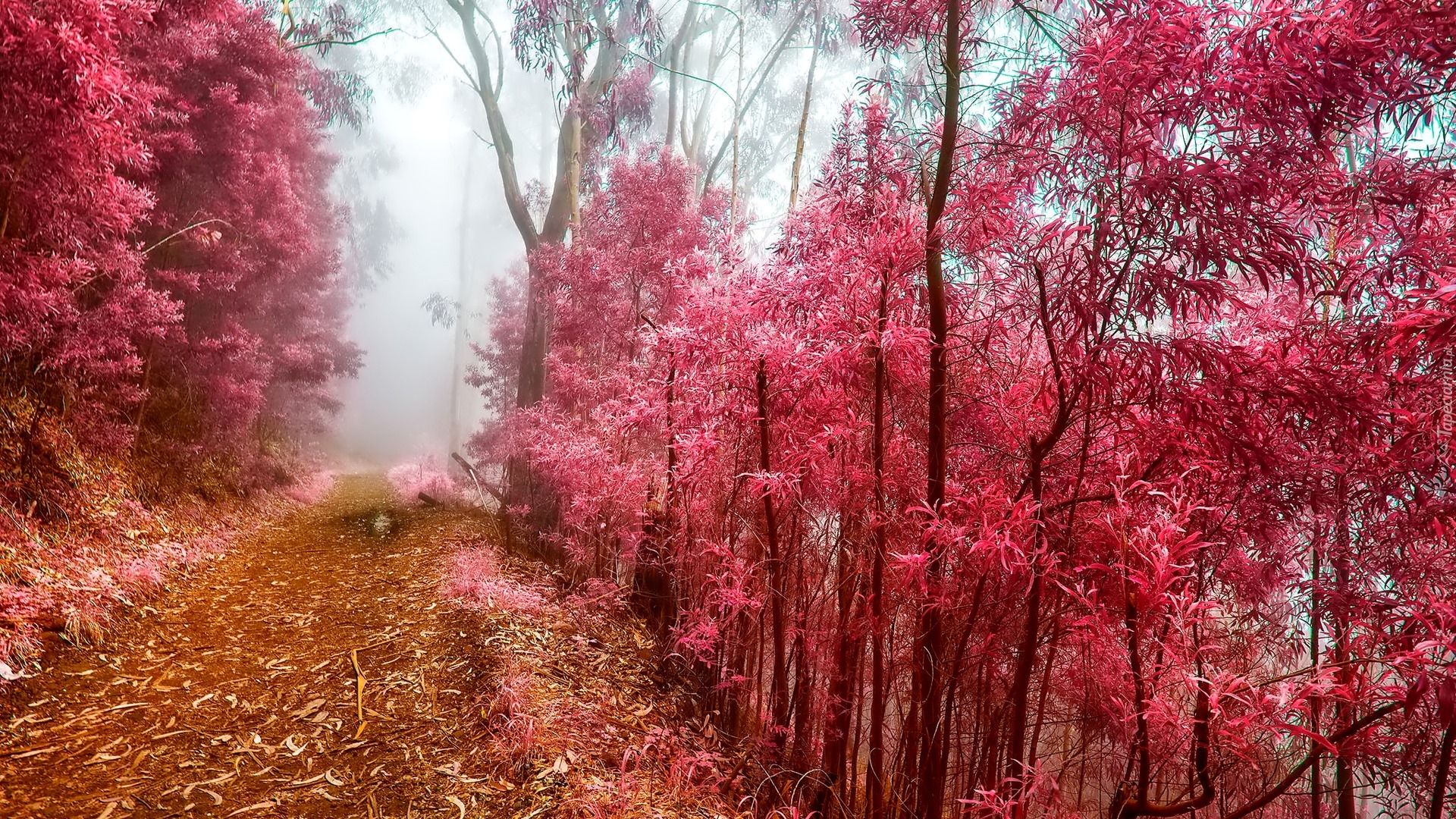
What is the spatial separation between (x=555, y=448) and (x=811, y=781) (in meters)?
2.90

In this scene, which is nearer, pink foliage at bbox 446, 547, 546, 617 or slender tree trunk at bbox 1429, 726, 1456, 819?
slender tree trunk at bbox 1429, 726, 1456, 819

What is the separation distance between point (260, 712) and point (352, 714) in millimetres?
398

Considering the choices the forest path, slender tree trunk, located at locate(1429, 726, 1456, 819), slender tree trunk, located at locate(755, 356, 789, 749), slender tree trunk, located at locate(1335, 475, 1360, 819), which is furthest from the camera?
slender tree trunk, located at locate(755, 356, 789, 749)

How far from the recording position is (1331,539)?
7.73 ft

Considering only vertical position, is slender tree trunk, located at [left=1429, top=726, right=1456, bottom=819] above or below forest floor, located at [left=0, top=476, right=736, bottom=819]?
above

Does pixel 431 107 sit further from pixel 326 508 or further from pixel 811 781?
pixel 811 781

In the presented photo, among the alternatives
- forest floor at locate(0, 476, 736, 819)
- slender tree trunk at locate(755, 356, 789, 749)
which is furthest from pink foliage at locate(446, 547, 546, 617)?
slender tree trunk at locate(755, 356, 789, 749)

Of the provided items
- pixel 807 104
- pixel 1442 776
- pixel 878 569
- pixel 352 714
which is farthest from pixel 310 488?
pixel 1442 776

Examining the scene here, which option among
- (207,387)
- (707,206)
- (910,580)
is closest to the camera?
(910,580)

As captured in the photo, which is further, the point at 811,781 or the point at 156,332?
the point at 156,332

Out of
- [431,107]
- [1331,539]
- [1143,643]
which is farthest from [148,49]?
[431,107]

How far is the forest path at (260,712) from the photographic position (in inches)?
93.5

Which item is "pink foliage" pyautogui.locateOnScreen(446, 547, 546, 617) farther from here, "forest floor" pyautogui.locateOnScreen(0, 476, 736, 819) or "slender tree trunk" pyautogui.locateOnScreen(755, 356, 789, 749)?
"slender tree trunk" pyautogui.locateOnScreen(755, 356, 789, 749)

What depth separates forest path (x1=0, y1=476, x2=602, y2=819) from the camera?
238 centimetres
